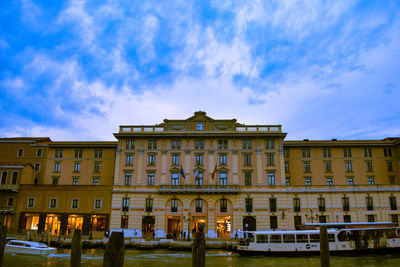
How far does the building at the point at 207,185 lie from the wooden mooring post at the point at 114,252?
44.5m

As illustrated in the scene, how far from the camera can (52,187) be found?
178 ft

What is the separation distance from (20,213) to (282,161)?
44.4 meters

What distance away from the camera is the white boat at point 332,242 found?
118 ft

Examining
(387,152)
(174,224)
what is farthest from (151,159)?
(387,152)

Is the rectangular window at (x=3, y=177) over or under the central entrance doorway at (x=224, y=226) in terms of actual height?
over

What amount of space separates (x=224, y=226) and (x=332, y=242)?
19.6m

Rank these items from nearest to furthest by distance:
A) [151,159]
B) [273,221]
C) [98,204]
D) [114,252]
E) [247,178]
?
[114,252] → [273,221] → [98,204] → [247,178] → [151,159]

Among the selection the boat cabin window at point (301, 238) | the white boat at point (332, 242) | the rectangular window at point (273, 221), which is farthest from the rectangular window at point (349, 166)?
the boat cabin window at point (301, 238)

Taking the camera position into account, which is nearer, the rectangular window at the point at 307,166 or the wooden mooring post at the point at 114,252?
the wooden mooring post at the point at 114,252

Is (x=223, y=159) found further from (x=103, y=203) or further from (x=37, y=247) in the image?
(x=37, y=247)

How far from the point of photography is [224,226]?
52375 mm

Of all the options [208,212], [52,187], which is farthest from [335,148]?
[52,187]

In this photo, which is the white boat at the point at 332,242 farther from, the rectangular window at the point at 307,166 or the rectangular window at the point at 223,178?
the rectangular window at the point at 307,166

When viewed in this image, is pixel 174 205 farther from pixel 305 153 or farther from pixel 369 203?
pixel 369 203
